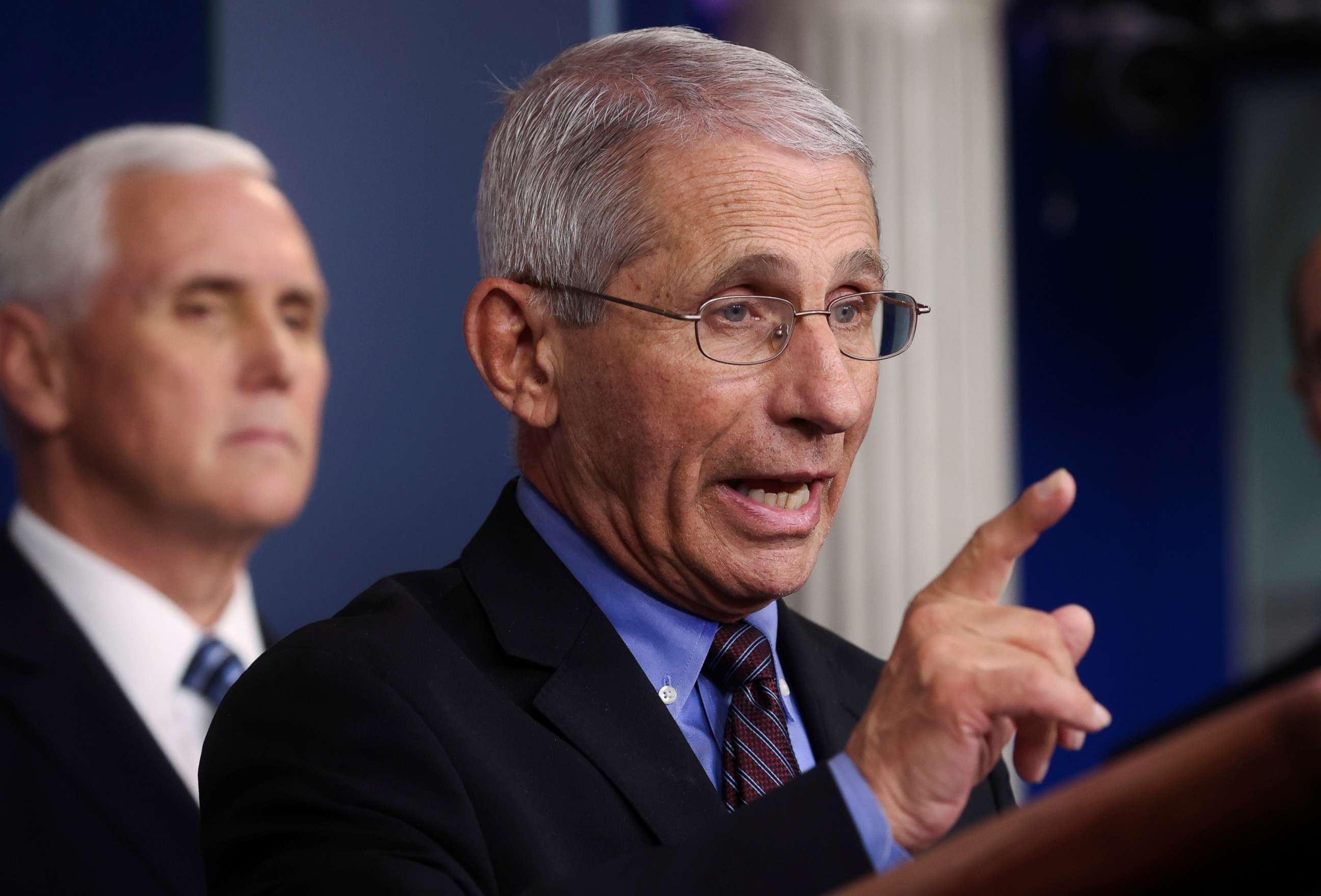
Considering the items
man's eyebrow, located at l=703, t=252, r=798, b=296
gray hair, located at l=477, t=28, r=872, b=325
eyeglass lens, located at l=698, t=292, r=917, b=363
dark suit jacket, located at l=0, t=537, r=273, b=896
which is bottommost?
dark suit jacket, located at l=0, t=537, r=273, b=896

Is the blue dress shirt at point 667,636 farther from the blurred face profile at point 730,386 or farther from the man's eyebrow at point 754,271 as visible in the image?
the man's eyebrow at point 754,271

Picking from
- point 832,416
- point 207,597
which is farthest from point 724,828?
point 207,597

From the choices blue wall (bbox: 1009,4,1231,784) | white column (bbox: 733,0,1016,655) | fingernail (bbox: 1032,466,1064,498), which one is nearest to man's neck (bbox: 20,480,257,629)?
fingernail (bbox: 1032,466,1064,498)

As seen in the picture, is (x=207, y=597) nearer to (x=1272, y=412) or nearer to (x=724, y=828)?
(x=724, y=828)

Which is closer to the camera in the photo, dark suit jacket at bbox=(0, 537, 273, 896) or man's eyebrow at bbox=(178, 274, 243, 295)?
dark suit jacket at bbox=(0, 537, 273, 896)

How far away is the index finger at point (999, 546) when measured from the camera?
3.24ft

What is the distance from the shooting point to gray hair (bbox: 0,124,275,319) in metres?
1.64

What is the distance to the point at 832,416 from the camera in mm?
1256

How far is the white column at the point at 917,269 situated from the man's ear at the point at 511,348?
2095 millimetres

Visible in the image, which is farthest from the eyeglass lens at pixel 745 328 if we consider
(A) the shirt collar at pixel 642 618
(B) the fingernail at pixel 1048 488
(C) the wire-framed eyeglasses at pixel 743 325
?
(B) the fingernail at pixel 1048 488

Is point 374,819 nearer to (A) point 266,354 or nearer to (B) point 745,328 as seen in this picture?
(B) point 745,328

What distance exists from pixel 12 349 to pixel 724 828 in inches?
43.7

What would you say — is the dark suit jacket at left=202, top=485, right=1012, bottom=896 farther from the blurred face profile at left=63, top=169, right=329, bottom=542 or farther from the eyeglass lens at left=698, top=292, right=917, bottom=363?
the blurred face profile at left=63, top=169, right=329, bottom=542

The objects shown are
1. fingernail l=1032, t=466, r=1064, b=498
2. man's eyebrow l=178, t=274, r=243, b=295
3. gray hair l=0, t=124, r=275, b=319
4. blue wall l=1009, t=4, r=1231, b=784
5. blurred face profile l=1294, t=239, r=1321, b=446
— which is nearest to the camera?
fingernail l=1032, t=466, r=1064, b=498
